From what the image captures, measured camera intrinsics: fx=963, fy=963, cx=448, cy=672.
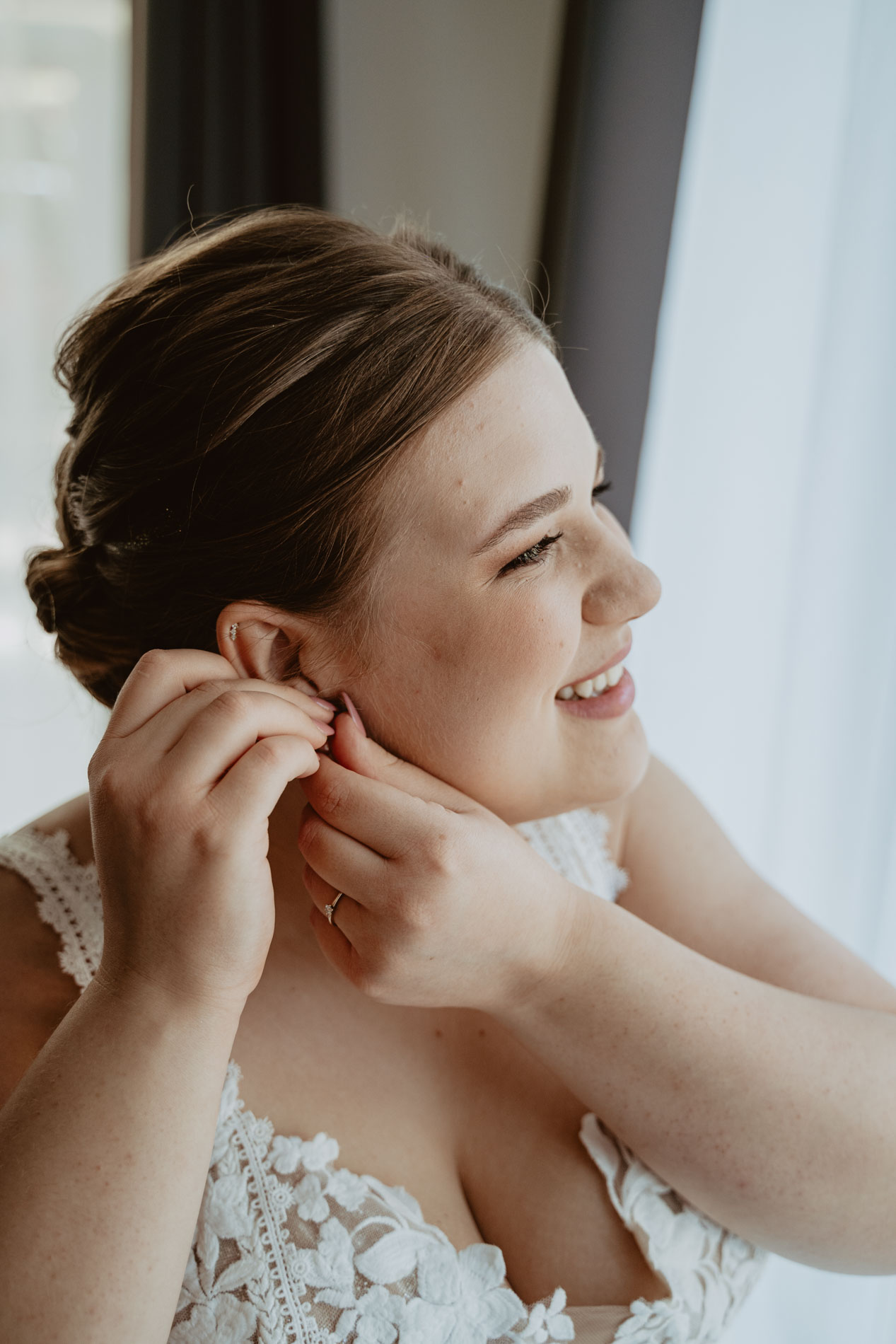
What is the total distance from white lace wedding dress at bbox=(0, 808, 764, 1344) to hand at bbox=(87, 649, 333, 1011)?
255 mm

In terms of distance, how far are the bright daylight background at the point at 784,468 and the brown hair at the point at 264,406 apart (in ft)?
2.36

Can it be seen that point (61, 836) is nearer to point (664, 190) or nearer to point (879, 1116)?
point (879, 1116)

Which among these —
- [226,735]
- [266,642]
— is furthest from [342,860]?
[266,642]

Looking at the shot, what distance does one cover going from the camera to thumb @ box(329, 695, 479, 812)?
997 millimetres

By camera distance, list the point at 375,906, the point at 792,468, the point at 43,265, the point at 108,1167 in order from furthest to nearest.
A: the point at 43,265 < the point at 792,468 < the point at 375,906 < the point at 108,1167

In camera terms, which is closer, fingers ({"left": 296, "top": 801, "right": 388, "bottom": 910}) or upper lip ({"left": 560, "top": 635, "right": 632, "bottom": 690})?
fingers ({"left": 296, "top": 801, "right": 388, "bottom": 910})

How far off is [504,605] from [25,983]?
2.15ft

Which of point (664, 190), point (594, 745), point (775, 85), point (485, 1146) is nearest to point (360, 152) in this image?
point (664, 190)

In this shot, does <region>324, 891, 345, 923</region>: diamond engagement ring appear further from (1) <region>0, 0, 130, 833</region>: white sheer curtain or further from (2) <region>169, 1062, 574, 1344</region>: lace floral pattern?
(1) <region>0, 0, 130, 833</region>: white sheer curtain

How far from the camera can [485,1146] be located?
1136 millimetres

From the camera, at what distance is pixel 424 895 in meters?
0.88

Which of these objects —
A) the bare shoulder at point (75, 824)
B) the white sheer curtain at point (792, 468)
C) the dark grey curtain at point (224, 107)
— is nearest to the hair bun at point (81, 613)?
the bare shoulder at point (75, 824)

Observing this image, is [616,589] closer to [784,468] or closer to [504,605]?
[504,605]

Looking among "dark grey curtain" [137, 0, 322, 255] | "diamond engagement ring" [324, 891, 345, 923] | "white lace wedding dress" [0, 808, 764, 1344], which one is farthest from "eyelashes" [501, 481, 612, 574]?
"dark grey curtain" [137, 0, 322, 255]
